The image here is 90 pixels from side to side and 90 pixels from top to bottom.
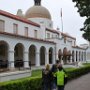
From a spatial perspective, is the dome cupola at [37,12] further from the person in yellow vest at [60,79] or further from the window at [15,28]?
the person in yellow vest at [60,79]

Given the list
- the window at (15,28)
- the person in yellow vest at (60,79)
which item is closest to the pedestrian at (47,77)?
the person in yellow vest at (60,79)

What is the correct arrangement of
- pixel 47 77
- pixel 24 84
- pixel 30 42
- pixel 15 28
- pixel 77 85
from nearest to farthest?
pixel 47 77, pixel 24 84, pixel 77 85, pixel 30 42, pixel 15 28

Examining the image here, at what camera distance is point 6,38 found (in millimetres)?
38125

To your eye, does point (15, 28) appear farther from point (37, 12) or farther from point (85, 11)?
point (37, 12)

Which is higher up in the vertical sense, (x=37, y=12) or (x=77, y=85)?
(x=37, y=12)

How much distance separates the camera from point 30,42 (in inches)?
1784

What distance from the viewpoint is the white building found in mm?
39500

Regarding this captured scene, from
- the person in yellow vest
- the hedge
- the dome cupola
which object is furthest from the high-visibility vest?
the dome cupola

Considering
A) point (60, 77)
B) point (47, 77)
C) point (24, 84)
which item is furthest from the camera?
point (24, 84)

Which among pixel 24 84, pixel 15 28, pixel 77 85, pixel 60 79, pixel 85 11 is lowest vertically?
pixel 77 85

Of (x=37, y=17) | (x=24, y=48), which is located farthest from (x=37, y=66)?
(x=37, y=17)

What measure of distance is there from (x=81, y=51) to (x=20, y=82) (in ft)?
227

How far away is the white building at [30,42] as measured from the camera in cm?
3950

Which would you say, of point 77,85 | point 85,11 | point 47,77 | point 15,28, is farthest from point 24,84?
point 15,28
